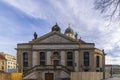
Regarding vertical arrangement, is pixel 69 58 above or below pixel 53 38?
below

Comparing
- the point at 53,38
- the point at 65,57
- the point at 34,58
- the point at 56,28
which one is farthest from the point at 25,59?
the point at 56,28

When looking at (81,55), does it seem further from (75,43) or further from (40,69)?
(40,69)

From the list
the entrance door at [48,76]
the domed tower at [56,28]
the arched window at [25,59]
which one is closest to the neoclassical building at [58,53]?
the arched window at [25,59]

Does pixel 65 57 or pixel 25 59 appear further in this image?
pixel 25 59

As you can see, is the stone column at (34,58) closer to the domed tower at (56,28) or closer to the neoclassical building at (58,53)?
the neoclassical building at (58,53)

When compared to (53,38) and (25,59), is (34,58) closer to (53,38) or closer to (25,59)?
(25,59)

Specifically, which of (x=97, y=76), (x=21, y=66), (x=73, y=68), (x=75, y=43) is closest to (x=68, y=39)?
(x=75, y=43)

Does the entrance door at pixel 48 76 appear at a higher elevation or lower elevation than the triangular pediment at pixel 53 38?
lower

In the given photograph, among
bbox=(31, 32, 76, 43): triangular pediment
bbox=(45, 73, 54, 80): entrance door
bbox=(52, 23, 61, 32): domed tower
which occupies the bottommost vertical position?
bbox=(45, 73, 54, 80): entrance door

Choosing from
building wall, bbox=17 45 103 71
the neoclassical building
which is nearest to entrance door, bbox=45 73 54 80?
the neoclassical building

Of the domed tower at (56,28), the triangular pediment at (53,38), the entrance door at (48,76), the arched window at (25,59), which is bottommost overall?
the entrance door at (48,76)

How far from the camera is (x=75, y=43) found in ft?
218

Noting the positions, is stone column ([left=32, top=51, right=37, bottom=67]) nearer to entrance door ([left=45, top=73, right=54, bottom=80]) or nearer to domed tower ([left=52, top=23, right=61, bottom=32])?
domed tower ([left=52, top=23, right=61, bottom=32])

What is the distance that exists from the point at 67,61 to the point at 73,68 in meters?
1.87
